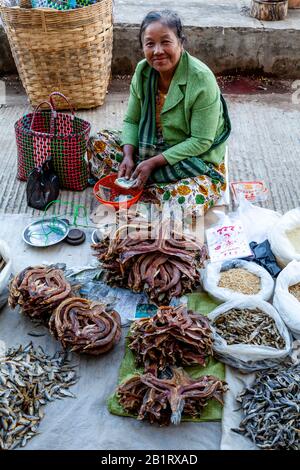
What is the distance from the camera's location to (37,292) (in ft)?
8.46

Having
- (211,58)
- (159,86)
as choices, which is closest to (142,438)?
(159,86)

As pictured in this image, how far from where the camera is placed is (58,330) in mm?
2436

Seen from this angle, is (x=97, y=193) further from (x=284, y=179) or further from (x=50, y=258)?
(x=284, y=179)

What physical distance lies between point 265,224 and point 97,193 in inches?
46.2

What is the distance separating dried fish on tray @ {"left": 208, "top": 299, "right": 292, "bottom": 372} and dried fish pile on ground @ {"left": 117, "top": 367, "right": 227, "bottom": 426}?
19cm

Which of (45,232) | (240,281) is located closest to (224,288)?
(240,281)

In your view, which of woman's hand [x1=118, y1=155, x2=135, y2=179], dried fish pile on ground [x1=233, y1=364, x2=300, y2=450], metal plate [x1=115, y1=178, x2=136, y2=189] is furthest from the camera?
woman's hand [x1=118, y1=155, x2=135, y2=179]

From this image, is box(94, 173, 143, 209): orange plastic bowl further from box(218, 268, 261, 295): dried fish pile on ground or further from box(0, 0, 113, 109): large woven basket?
box(0, 0, 113, 109): large woven basket

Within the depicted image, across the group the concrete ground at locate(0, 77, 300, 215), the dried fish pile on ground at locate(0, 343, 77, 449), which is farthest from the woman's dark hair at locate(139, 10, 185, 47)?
the dried fish pile on ground at locate(0, 343, 77, 449)

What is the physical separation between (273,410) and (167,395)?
1.52ft

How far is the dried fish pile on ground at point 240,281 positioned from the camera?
2750mm

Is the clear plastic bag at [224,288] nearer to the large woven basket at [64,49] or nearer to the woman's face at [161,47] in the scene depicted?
the woman's face at [161,47]

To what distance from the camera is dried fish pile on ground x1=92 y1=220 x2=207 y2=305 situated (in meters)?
2.67

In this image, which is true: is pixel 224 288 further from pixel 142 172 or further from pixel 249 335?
pixel 142 172
